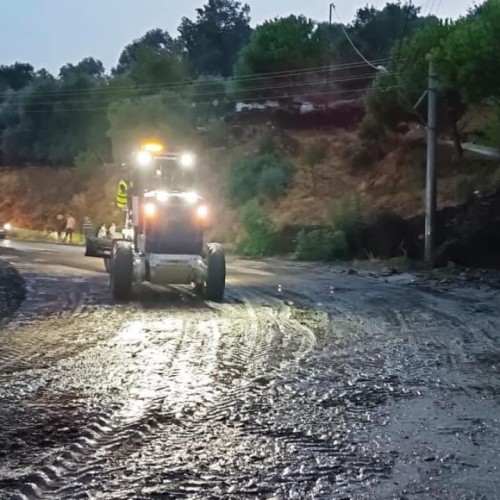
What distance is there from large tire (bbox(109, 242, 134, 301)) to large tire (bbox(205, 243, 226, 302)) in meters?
1.50

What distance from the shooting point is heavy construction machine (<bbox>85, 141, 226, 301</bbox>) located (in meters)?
18.4

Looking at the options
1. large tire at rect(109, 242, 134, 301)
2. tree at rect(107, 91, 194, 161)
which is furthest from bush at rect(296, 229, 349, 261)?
tree at rect(107, 91, 194, 161)

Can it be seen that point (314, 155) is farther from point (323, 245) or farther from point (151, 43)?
point (151, 43)

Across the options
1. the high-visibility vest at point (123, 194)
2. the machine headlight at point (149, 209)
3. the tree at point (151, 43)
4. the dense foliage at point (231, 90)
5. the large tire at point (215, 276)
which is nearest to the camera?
the large tire at point (215, 276)

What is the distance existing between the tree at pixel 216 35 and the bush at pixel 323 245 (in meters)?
67.9

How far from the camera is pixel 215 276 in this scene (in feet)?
60.3

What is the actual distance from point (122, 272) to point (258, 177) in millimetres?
33068

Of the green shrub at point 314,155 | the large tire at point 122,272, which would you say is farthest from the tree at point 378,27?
the large tire at point 122,272

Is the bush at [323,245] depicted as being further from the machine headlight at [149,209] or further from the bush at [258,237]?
the machine headlight at [149,209]

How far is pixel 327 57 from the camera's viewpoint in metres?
65.1

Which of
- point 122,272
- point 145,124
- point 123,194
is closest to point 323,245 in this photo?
point 123,194

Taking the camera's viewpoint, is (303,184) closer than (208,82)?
Yes

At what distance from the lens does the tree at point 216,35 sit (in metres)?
108

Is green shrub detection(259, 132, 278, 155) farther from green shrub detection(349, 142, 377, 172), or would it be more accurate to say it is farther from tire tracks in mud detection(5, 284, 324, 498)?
tire tracks in mud detection(5, 284, 324, 498)
